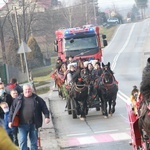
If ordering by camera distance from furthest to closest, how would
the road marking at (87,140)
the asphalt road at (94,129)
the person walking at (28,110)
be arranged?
the road marking at (87,140)
the asphalt road at (94,129)
the person walking at (28,110)

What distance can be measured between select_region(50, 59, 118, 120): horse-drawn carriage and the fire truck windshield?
1121cm

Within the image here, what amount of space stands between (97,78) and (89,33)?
11.8 metres

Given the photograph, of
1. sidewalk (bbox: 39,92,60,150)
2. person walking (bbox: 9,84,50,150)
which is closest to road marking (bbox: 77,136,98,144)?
sidewalk (bbox: 39,92,60,150)

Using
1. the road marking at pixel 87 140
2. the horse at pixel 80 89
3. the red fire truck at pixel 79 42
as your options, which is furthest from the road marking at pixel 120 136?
the red fire truck at pixel 79 42

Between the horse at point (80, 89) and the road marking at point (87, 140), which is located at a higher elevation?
the horse at point (80, 89)

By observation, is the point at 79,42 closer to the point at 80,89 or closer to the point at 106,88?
the point at 106,88

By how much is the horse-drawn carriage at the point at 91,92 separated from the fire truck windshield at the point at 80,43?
11208 millimetres

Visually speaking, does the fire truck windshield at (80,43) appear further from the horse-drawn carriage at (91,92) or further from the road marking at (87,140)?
the road marking at (87,140)

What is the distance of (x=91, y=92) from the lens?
18047 mm

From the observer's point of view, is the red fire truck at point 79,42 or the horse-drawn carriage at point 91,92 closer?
the horse-drawn carriage at point 91,92

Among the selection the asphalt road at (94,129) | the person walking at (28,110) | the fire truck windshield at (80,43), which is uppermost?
→ the person walking at (28,110)

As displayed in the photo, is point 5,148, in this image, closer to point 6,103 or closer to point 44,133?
point 6,103

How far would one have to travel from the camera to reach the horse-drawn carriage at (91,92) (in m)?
17.3

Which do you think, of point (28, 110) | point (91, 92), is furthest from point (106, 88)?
point (28, 110)
